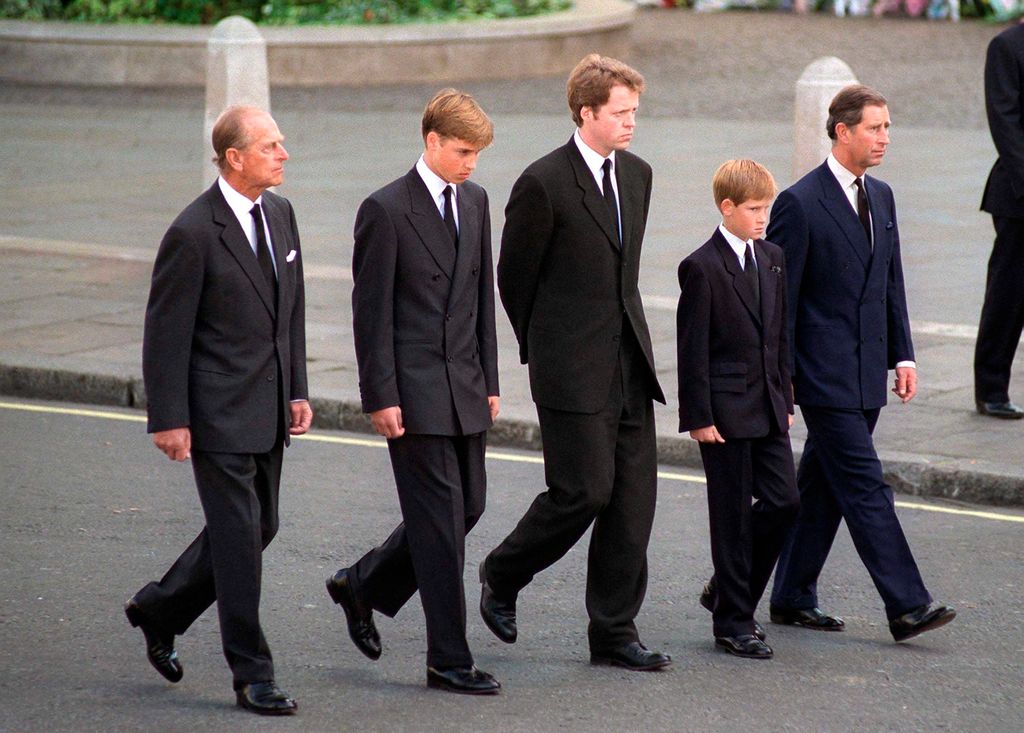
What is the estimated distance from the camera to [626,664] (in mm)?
5391

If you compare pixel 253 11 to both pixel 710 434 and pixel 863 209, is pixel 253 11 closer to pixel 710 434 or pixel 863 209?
pixel 863 209

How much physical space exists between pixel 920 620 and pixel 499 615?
1297 mm

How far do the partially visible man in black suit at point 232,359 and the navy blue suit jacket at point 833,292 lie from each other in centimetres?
168

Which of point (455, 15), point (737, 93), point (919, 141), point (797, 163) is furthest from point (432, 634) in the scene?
point (455, 15)

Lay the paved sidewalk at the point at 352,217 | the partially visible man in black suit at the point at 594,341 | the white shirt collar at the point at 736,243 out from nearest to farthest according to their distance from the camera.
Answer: the partially visible man in black suit at the point at 594,341
the white shirt collar at the point at 736,243
the paved sidewalk at the point at 352,217

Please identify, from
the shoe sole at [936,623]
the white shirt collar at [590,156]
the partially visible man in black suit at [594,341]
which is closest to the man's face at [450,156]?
the partially visible man in black suit at [594,341]

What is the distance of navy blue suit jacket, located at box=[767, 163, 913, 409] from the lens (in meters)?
5.72

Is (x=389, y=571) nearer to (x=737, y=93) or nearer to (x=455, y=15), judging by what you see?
(x=737, y=93)

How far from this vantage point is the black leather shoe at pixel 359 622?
5.44 metres

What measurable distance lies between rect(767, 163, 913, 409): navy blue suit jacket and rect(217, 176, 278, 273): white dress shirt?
5.59 feet

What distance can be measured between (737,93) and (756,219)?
16.7 metres

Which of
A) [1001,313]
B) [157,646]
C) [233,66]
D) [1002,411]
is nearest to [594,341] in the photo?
[157,646]

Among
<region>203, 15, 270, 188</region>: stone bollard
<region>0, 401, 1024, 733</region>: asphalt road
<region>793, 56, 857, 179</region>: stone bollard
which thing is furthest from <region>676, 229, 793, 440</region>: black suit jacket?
<region>203, 15, 270, 188</region>: stone bollard

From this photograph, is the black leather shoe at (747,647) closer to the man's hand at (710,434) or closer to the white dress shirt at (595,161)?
the man's hand at (710,434)
